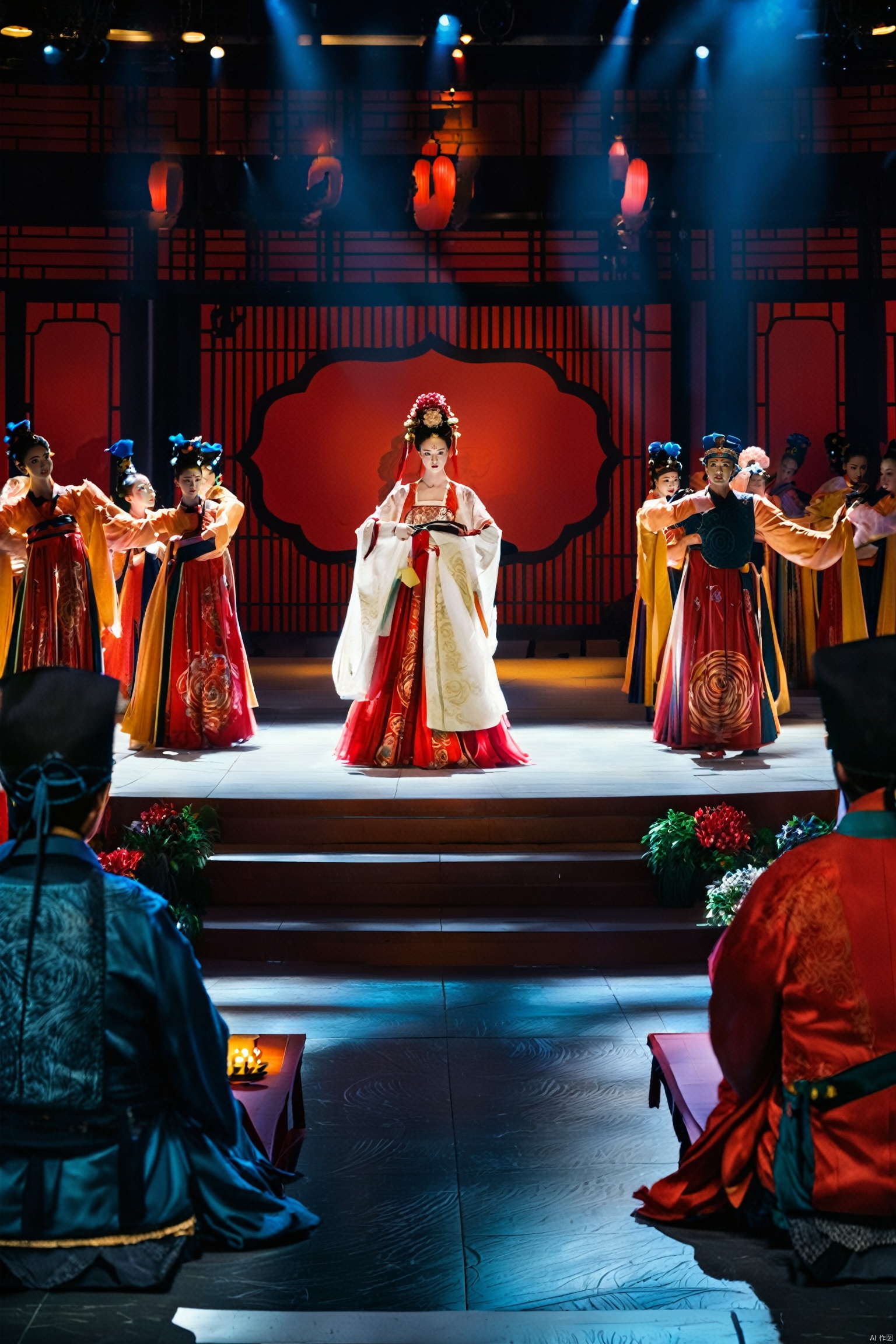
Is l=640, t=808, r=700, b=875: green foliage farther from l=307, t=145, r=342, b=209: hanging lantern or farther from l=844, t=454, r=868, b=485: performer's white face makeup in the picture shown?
l=307, t=145, r=342, b=209: hanging lantern

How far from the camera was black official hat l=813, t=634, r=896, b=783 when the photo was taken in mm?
2111

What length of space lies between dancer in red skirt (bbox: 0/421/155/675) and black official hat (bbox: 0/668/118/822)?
178 inches

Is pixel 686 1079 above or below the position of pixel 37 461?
below

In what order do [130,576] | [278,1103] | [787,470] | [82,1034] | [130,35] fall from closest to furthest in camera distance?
[82,1034] < [278,1103] < [130,576] < [130,35] < [787,470]

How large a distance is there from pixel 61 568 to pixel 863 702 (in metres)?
5.11

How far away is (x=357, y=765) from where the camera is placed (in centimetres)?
607

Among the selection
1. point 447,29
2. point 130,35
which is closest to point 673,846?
point 447,29

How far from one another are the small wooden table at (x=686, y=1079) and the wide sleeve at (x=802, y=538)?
3.35m

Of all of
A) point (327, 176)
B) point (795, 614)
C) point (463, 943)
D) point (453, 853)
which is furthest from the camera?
point (795, 614)

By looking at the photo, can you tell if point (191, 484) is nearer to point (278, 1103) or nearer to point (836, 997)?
point (278, 1103)

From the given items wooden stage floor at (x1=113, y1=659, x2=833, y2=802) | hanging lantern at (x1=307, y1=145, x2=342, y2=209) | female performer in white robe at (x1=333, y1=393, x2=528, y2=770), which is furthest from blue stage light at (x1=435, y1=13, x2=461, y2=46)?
wooden stage floor at (x1=113, y1=659, x2=833, y2=802)

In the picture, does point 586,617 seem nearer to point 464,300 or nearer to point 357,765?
point 464,300

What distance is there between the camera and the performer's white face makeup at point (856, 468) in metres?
9.02

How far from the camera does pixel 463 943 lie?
4.40 m
